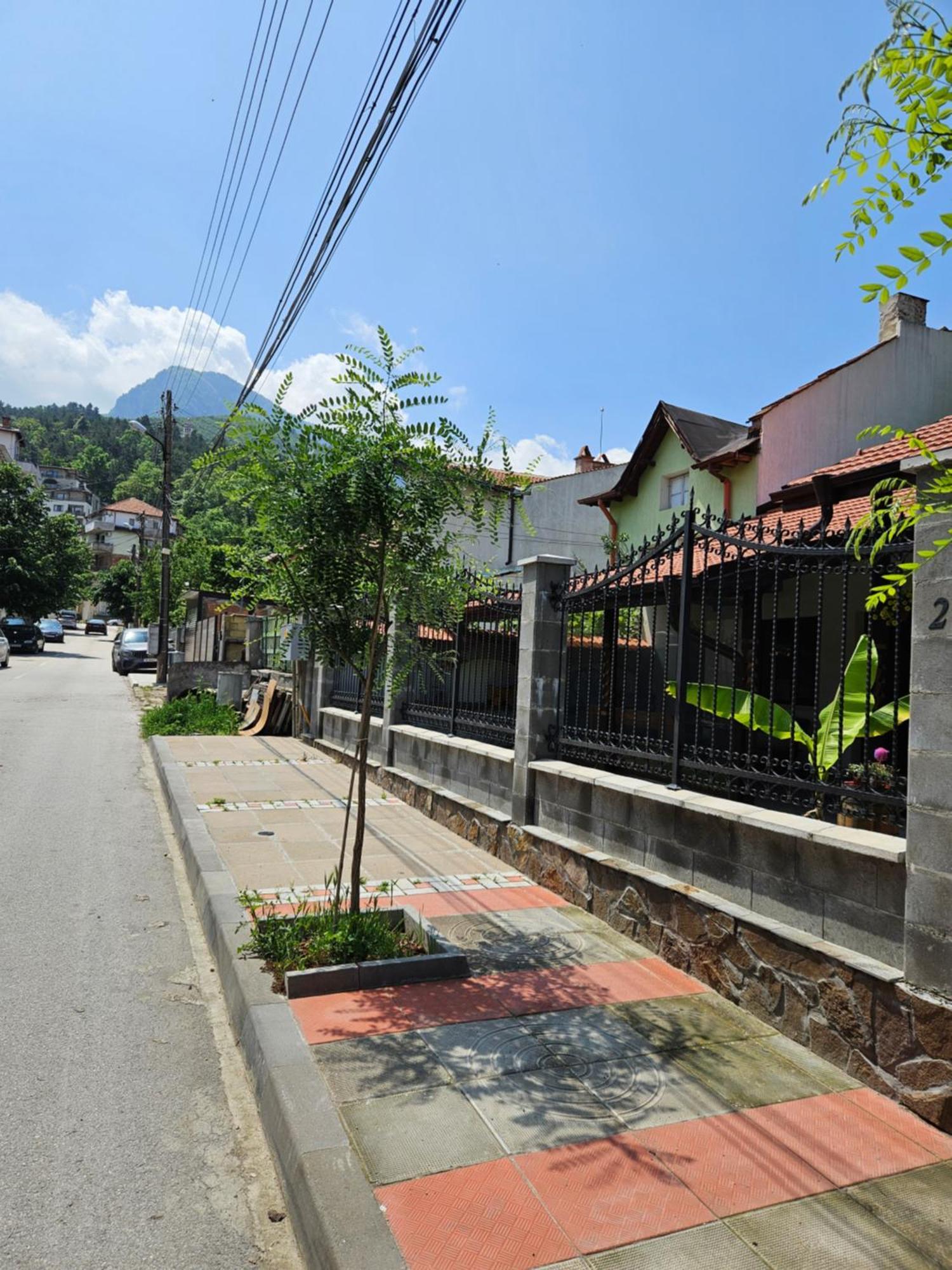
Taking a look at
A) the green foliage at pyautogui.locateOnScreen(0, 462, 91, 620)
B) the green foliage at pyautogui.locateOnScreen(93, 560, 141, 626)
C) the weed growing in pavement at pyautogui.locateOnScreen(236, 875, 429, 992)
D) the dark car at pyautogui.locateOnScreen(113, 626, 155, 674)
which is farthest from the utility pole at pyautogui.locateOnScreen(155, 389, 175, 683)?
the green foliage at pyautogui.locateOnScreen(93, 560, 141, 626)

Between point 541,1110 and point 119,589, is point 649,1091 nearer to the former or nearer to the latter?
point 541,1110

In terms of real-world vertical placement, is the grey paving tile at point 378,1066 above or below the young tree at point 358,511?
below

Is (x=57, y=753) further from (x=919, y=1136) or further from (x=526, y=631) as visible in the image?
(x=919, y=1136)

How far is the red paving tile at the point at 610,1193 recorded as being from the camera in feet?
8.70

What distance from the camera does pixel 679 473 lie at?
20578 millimetres

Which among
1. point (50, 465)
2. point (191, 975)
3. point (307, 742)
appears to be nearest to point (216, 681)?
point (307, 742)

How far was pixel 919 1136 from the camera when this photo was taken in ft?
10.9

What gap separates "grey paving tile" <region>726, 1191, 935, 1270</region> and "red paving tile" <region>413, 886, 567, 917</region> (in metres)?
3.27

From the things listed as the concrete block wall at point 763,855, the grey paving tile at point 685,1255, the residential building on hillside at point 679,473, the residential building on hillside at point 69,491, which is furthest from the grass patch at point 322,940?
the residential building on hillside at point 69,491

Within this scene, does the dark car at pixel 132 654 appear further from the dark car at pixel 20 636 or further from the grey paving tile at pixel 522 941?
the grey paving tile at pixel 522 941

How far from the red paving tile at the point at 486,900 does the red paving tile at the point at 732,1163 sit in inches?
109

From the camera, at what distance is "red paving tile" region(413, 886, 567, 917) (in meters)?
5.95

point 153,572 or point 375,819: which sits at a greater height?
point 153,572

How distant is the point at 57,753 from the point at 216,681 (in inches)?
284
